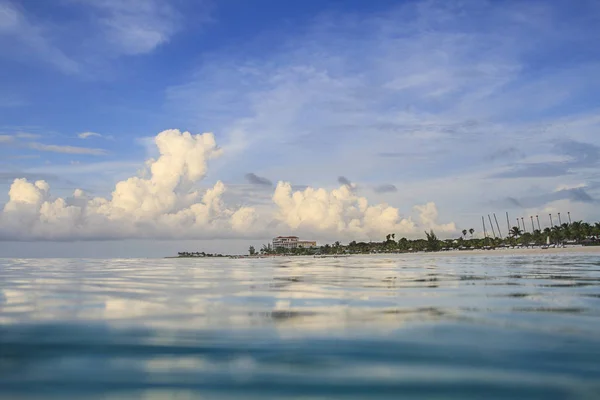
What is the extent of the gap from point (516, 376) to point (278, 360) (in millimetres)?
5044

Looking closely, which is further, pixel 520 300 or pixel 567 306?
pixel 520 300

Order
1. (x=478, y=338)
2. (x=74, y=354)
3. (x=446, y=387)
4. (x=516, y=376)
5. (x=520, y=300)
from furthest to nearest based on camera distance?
(x=520, y=300) < (x=478, y=338) < (x=74, y=354) < (x=516, y=376) < (x=446, y=387)

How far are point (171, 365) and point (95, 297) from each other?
17245 mm

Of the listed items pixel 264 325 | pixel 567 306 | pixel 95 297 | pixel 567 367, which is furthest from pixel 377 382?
pixel 95 297

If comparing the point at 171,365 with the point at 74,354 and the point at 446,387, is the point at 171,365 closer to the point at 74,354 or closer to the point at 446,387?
the point at 74,354

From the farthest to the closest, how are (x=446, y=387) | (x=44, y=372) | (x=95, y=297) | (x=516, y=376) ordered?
1. (x=95, y=297)
2. (x=44, y=372)
3. (x=516, y=376)
4. (x=446, y=387)

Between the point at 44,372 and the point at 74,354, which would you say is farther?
the point at 74,354

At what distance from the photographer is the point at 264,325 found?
16672 mm

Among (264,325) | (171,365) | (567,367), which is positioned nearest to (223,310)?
(264,325)

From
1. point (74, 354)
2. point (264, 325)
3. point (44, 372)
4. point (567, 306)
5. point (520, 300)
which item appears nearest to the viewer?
point (44, 372)

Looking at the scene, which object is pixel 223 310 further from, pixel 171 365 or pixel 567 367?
pixel 567 367

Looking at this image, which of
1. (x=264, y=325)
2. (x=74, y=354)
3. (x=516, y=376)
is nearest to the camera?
(x=516, y=376)

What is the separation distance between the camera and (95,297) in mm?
26875

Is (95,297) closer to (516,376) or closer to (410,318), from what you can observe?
(410,318)
